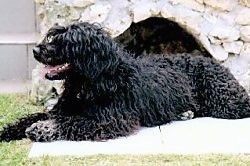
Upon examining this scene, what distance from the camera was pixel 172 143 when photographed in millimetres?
5023

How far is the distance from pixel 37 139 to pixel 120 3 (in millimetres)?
1895

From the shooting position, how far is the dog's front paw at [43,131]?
4988mm

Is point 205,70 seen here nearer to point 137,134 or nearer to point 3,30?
point 137,134

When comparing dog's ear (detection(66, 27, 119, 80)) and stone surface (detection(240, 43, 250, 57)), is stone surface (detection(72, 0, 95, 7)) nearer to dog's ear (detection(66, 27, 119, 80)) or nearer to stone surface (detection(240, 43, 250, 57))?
dog's ear (detection(66, 27, 119, 80))

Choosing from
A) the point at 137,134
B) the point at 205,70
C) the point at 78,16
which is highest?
the point at 78,16

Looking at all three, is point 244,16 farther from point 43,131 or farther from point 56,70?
point 43,131

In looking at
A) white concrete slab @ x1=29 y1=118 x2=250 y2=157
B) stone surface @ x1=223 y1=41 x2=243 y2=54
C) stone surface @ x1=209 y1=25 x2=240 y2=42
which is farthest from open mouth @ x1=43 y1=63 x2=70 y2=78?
stone surface @ x1=223 y1=41 x2=243 y2=54

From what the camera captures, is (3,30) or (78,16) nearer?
(78,16)

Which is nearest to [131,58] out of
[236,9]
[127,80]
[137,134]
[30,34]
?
[127,80]

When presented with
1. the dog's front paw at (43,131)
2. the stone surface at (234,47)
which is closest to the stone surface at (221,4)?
the stone surface at (234,47)

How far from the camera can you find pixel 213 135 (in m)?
5.25

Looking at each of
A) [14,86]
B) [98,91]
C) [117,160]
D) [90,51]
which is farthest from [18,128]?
[14,86]

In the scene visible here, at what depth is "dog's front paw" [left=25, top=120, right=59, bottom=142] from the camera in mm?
4988

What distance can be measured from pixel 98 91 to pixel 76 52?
14.3 inches
